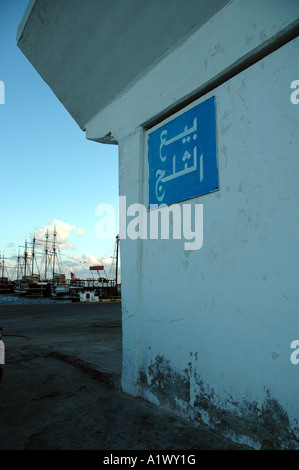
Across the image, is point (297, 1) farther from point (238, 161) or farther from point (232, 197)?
point (232, 197)

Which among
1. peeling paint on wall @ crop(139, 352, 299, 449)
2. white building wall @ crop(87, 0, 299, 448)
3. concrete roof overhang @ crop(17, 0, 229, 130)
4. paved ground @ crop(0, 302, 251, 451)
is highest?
concrete roof overhang @ crop(17, 0, 229, 130)

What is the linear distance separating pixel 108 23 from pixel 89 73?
0.64 m

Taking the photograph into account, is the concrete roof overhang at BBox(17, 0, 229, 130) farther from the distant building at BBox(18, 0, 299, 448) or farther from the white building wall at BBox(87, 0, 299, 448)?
the white building wall at BBox(87, 0, 299, 448)

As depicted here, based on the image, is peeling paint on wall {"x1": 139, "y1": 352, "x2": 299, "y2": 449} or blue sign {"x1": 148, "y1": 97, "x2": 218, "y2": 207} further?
blue sign {"x1": 148, "y1": 97, "x2": 218, "y2": 207}

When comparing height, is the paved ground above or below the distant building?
below

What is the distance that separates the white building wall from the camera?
6.21 feet

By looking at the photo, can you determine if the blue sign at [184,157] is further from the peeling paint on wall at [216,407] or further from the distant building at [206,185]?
the peeling paint on wall at [216,407]

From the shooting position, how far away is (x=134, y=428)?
7.50 feet

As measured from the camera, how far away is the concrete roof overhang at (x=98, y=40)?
2.74 metres

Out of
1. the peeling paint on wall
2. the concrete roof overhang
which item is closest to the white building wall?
the peeling paint on wall

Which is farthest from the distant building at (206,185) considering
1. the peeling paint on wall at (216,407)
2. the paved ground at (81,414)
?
the paved ground at (81,414)

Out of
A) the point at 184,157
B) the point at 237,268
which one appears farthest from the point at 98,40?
the point at 237,268

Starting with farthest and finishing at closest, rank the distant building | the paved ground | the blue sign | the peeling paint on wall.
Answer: the blue sign < the paved ground < the distant building < the peeling paint on wall

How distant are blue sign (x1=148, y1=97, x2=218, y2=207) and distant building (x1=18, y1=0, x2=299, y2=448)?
1 cm
